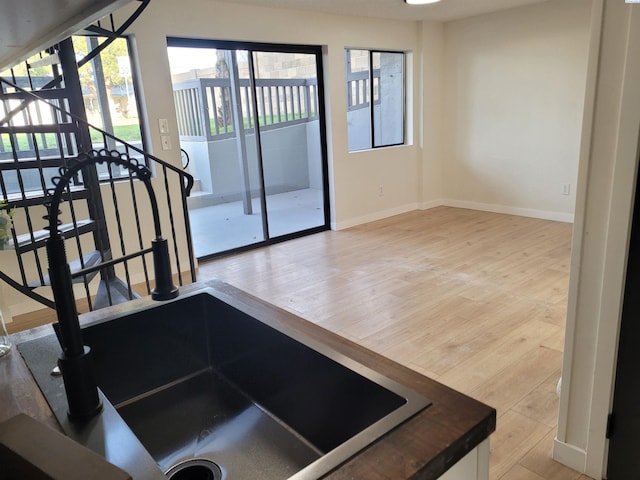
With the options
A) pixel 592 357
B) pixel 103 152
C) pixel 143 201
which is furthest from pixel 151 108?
pixel 592 357

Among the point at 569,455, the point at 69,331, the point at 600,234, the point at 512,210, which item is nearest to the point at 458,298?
the point at 569,455

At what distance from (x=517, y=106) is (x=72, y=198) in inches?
198

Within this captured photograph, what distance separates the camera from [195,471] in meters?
0.98

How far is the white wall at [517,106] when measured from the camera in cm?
516

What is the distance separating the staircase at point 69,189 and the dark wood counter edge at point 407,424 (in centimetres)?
133

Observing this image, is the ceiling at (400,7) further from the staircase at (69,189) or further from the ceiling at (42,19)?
the ceiling at (42,19)

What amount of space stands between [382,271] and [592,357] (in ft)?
8.32

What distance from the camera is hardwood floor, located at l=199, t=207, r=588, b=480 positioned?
2.25 metres

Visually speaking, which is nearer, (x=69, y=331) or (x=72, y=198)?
(x=69, y=331)

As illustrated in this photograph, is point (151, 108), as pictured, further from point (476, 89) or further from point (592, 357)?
point (476, 89)

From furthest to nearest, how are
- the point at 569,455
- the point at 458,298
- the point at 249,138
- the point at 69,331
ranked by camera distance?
the point at 249,138, the point at 458,298, the point at 569,455, the point at 69,331

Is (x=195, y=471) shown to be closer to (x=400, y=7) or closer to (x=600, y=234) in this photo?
(x=600, y=234)

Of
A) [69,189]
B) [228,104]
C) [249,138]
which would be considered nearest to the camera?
[69,189]

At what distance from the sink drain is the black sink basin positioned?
0.5 inches
